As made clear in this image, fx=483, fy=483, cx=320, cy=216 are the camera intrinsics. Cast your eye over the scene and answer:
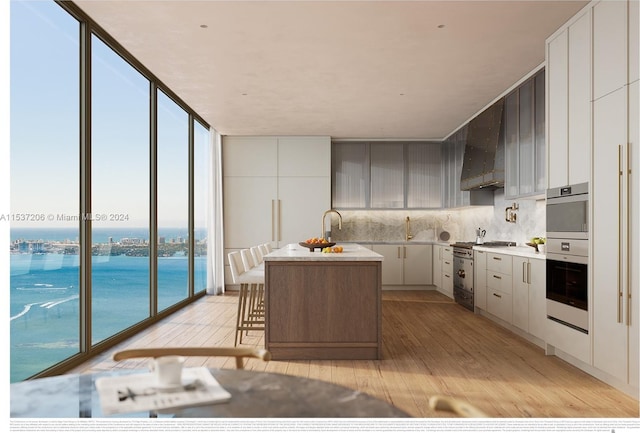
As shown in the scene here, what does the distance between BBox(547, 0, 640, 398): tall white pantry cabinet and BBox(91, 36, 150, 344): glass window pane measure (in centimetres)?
591

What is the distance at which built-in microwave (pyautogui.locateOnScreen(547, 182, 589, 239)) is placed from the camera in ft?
11.8

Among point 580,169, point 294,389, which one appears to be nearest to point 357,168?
point 580,169

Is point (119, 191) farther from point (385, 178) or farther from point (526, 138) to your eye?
point (526, 138)

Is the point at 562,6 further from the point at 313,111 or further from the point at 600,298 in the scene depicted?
the point at 313,111

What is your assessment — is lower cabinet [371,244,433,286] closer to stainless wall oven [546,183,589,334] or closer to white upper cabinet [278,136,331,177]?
white upper cabinet [278,136,331,177]

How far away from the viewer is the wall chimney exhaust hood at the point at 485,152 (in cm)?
586

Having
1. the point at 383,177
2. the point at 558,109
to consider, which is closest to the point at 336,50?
the point at 558,109

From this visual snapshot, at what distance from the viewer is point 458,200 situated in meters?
7.63

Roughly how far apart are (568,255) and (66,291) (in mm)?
5761

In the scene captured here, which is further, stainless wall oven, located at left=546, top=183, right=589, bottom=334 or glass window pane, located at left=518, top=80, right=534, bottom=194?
glass window pane, located at left=518, top=80, right=534, bottom=194

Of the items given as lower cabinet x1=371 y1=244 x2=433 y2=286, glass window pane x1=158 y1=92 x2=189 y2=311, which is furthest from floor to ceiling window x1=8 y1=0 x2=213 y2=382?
glass window pane x1=158 y1=92 x2=189 y2=311

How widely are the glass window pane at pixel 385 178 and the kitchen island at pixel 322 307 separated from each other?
4.68m

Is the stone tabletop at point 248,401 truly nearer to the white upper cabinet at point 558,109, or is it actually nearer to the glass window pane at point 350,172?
the white upper cabinet at point 558,109
